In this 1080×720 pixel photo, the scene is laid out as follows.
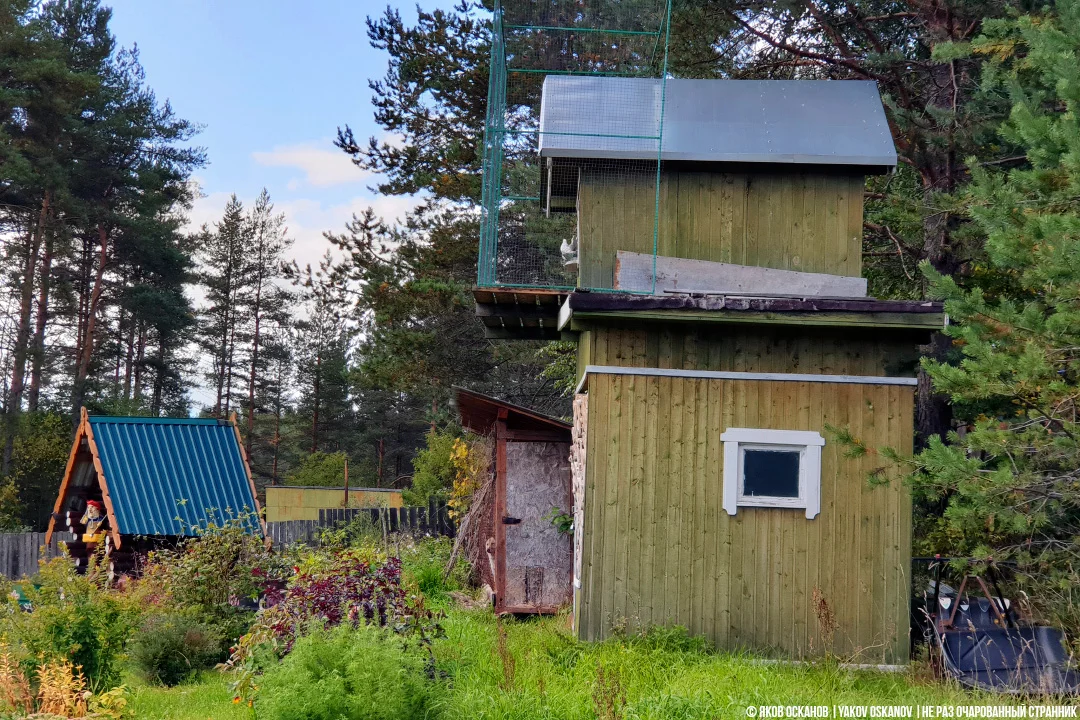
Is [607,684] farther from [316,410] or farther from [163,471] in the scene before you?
[316,410]

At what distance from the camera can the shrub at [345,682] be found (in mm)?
5828

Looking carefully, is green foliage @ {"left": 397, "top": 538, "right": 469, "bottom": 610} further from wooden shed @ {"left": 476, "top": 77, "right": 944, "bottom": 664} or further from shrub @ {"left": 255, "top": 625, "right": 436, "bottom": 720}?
shrub @ {"left": 255, "top": 625, "right": 436, "bottom": 720}

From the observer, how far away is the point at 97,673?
25.3ft

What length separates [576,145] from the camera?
10.7 m

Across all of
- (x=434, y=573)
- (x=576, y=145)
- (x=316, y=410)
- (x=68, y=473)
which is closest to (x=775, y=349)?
(x=576, y=145)

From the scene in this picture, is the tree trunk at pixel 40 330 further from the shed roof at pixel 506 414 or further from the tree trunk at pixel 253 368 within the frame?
the shed roof at pixel 506 414

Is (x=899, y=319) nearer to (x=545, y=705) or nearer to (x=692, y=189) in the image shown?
(x=692, y=189)

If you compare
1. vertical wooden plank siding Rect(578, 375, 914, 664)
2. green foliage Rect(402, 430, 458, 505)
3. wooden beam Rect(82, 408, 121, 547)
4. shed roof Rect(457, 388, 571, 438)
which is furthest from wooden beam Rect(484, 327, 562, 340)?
green foliage Rect(402, 430, 458, 505)

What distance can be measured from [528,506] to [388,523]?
5665 mm

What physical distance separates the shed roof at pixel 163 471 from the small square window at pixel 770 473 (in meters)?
6.85

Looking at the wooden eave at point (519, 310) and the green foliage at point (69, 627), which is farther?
the wooden eave at point (519, 310)

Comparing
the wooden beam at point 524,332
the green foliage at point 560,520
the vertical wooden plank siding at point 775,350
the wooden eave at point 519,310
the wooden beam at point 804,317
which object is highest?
the wooden eave at point 519,310

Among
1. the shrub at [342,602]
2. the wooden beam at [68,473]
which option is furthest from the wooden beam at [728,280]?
the wooden beam at [68,473]

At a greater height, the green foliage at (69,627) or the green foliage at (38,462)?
the green foliage at (38,462)
